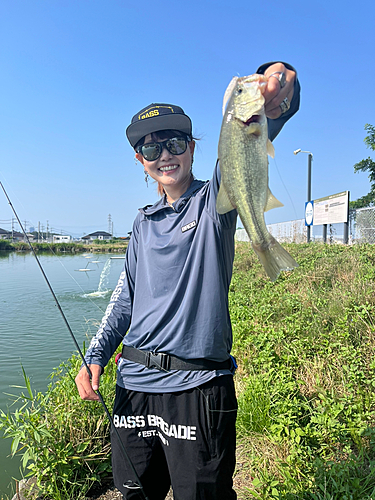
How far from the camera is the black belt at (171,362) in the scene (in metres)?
1.85

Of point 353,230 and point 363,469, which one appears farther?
point 353,230

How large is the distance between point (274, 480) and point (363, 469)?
65cm

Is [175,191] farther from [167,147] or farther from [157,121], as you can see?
[157,121]

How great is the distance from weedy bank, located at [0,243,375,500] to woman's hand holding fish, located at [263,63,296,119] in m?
2.30

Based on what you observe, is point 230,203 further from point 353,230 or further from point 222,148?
point 353,230

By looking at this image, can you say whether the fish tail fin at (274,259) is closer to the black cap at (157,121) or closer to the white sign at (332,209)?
the black cap at (157,121)

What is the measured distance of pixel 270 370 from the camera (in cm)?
408

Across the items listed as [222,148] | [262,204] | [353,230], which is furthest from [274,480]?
[353,230]

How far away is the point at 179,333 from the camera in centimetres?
188

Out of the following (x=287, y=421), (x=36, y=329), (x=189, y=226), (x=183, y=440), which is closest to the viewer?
(x=183, y=440)

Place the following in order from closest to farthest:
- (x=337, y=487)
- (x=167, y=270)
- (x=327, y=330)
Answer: (x=167, y=270)
(x=337, y=487)
(x=327, y=330)

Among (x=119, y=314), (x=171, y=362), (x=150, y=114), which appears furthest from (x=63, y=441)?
(x=150, y=114)

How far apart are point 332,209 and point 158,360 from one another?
16125 mm

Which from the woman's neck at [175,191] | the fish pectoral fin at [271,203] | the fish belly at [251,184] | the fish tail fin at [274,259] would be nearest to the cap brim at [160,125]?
the woman's neck at [175,191]
